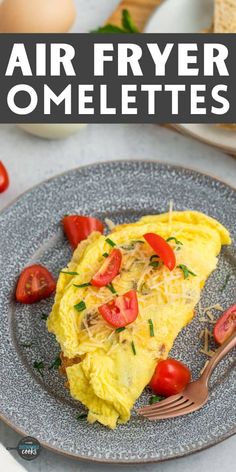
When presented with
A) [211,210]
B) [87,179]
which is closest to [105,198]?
[87,179]

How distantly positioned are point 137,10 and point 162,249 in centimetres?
258

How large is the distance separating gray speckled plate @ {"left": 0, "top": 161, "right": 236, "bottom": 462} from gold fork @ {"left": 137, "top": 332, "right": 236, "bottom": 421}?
4 cm

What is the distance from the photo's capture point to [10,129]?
19.3ft

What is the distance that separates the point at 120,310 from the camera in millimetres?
4223

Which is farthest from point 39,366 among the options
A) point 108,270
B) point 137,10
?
point 137,10

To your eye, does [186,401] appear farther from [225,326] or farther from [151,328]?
[225,326]

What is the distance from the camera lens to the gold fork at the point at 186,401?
4145 mm

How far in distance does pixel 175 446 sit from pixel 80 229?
1.52m

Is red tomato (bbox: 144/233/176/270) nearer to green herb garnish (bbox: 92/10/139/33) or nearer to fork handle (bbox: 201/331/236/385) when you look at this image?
fork handle (bbox: 201/331/236/385)

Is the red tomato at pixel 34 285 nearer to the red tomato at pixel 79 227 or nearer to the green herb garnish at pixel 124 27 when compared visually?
the red tomato at pixel 79 227

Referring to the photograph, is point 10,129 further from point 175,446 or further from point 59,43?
point 175,446

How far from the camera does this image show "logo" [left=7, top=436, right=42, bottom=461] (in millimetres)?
4086

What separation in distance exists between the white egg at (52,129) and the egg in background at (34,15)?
2.01 feet

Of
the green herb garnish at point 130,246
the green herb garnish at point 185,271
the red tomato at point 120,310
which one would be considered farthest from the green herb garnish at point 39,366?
the green herb garnish at point 185,271
